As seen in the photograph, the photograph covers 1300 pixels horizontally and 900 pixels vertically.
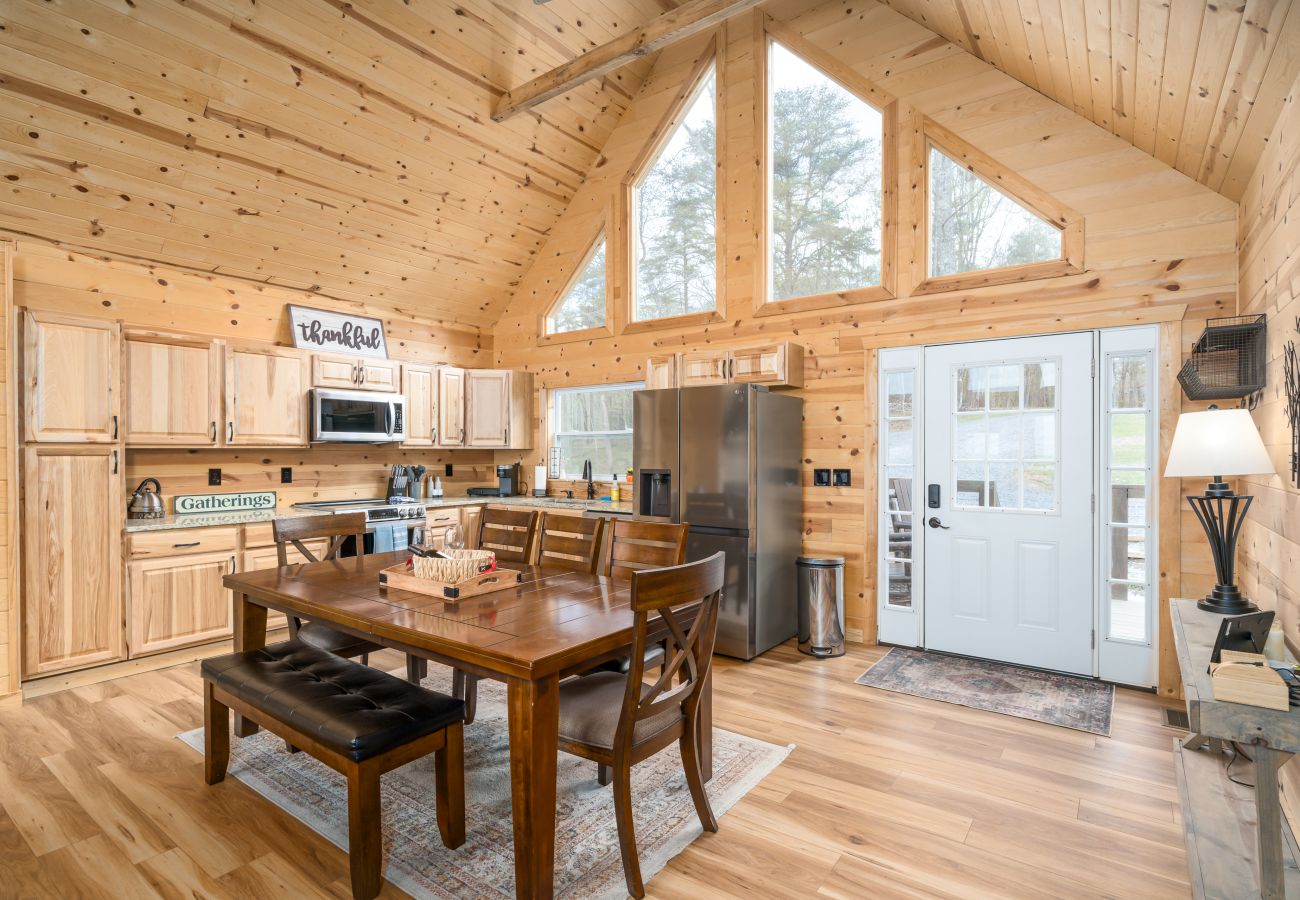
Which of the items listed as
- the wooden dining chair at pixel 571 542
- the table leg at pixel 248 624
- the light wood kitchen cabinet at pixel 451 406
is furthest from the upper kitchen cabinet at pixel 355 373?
the wooden dining chair at pixel 571 542

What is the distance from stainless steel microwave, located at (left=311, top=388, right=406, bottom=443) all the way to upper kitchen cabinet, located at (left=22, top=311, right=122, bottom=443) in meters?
1.21

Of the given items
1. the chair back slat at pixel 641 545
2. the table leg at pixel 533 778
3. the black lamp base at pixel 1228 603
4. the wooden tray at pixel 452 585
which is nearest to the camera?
the table leg at pixel 533 778

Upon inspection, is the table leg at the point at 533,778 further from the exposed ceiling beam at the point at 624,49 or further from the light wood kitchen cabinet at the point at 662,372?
the exposed ceiling beam at the point at 624,49

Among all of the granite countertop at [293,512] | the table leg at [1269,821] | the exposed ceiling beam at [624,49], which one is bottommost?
the table leg at [1269,821]

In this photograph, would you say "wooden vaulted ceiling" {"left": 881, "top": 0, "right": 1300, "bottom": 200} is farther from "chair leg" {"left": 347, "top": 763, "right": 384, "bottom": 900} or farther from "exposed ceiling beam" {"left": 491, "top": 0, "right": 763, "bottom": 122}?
"chair leg" {"left": 347, "top": 763, "right": 384, "bottom": 900}

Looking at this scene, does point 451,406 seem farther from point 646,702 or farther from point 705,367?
point 646,702

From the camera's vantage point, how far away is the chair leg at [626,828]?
1931 millimetres

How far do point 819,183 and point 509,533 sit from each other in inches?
129

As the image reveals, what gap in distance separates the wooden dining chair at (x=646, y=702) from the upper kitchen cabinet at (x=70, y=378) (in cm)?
335

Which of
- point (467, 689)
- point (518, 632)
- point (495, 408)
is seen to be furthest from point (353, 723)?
point (495, 408)

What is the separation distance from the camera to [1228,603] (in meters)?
2.68

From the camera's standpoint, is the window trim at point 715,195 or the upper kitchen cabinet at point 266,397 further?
the window trim at point 715,195

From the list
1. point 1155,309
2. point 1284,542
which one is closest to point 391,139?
point 1155,309

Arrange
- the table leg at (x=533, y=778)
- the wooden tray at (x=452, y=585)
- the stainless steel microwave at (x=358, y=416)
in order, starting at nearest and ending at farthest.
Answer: the table leg at (x=533, y=778)
the wooden tray at (x=452, y=585)
the stainless steel microwave at (x=358, y=416)
